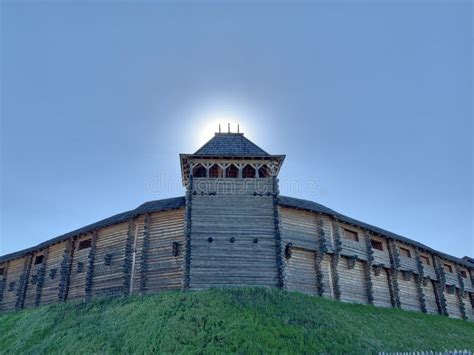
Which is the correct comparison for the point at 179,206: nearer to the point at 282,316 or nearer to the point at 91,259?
the point at 91,259

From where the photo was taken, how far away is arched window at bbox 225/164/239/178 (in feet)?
93.0

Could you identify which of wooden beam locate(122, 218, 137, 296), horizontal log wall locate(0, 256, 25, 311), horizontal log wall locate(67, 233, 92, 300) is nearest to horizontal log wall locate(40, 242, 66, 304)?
horizontal log wall locate(67, 233, 92, 300)

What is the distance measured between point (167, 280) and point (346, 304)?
12.5 meters

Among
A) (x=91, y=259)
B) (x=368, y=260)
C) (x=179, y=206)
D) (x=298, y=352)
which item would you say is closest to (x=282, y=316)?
(x=298, y=352)

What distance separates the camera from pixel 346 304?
26.2 m

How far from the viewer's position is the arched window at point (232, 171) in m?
28.3

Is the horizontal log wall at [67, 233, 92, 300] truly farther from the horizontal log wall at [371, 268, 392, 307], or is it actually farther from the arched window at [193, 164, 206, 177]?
the horizontal log wall at [371, 268, 392, 307]

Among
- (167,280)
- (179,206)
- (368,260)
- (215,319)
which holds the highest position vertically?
(179,206)

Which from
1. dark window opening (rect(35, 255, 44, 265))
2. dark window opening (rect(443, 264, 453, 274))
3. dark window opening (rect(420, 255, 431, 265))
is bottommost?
dark window opening (rect(443, 264, 453, 274))

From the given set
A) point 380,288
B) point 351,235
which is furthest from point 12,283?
point 380,288

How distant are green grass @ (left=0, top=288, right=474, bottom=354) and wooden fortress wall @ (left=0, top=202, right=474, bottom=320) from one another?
5.85ft

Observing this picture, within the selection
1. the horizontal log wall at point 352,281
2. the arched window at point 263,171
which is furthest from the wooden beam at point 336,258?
the arched window at point 263,171

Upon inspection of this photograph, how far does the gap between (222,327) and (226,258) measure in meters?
6.07

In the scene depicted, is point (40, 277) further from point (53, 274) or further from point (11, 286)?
point (11, 286)
